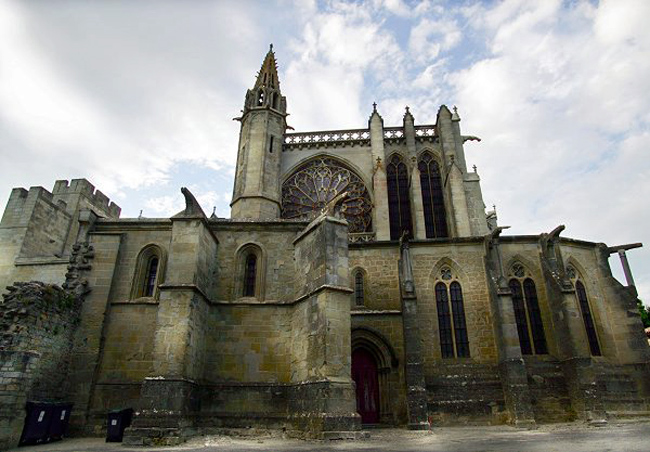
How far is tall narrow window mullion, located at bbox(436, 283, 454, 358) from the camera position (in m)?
14.4

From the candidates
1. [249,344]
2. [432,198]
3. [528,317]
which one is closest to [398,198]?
[432,198]

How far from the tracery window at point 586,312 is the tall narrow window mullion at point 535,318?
1.67 metres

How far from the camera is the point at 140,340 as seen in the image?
38.2 feet

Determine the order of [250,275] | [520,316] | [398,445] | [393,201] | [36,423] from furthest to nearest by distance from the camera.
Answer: [393,201] < [520,316] < [250,275] < [36,423] < [398,445]

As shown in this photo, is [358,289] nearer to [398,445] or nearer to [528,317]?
[528,317]

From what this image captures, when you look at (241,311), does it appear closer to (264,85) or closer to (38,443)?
(38,443)

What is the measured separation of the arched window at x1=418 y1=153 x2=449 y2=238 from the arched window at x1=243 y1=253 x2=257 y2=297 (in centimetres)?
1166

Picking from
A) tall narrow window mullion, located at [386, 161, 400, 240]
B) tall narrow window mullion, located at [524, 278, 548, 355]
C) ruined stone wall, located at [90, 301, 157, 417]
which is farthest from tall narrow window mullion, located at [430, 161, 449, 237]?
ruined stone wall, located at [90, 301, 157, 417]

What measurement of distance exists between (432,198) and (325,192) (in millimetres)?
5950

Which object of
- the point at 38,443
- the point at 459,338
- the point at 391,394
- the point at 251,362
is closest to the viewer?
the point at 38,443

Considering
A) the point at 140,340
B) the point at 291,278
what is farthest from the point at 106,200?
the point at 291,278

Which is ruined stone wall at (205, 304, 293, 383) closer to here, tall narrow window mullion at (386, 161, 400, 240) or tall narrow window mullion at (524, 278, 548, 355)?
tall narrow window mullion at (524, 278, 548, 355)

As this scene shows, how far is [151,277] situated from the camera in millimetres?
12781

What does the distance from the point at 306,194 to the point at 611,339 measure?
50.3 ft
